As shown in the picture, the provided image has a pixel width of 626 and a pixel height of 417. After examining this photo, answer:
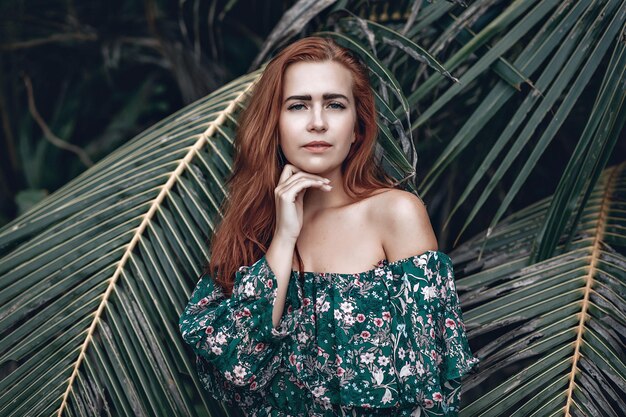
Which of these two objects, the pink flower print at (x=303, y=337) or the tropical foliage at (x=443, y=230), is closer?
the pink flower print at (x=303, y=337)

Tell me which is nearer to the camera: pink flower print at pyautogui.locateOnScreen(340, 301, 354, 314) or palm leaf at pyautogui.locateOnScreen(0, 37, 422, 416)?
pink flower print at pyautogui.locateOnScreen(340, 301, 354, 314)

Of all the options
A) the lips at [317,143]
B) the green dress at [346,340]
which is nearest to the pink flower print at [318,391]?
the green dress at [346,340]

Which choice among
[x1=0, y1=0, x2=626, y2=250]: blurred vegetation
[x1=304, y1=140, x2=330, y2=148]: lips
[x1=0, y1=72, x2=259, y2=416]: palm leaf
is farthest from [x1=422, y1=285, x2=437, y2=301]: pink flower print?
[x1=0, y1=0, x2=626, y2=250]: blurred vegetation

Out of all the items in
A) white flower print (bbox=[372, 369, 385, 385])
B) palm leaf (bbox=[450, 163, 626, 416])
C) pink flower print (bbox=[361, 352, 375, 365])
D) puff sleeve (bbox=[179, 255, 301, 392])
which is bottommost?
palm leaf (bbox=[450, 163, 626, 416])

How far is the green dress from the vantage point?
1.38 m

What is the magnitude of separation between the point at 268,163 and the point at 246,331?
1.18 ft

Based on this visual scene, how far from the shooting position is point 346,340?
142 centimetres

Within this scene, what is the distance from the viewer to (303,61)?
1526mm

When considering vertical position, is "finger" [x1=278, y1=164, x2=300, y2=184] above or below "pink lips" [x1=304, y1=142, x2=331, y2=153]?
above

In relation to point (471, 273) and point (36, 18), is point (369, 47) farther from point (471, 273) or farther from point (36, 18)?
point (36, 18)

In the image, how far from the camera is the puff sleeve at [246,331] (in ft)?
4.77

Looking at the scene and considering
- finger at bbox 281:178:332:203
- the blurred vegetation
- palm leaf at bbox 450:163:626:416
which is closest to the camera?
finger at bbox 281:178:332:203

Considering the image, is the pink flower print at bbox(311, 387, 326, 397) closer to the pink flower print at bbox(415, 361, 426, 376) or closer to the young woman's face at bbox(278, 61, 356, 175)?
the pink flower print at bbox(415, 361, 426, 376)

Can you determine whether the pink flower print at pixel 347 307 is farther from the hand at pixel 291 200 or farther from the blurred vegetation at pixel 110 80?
the blurred vegetation at pixel 110 80
